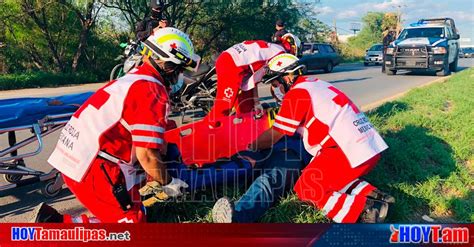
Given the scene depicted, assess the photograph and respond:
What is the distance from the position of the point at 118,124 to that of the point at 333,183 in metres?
1.60

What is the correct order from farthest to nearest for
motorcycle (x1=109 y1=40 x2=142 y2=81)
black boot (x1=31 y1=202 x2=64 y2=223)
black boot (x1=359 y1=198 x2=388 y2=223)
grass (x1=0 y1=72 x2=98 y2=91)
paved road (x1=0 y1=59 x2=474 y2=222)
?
grass (x1=0 y1=72 x2=98 y2=91)
motorcycle (x1=109 y1=40 x2=142 y2=81)
paved road (x1=0 y1=59 x2=474 y2=222)
black boot (x1=359 y1=198 x2=388 y2=223)
black boot (x1=31 y1=202 x2=64 y2=223)

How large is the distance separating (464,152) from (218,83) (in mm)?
2982

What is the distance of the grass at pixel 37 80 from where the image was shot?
1511 cm

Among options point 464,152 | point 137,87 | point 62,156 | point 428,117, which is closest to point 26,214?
point 62,156

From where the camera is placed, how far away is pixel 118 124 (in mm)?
2809

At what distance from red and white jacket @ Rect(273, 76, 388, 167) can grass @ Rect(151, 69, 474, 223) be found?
56 centimetres

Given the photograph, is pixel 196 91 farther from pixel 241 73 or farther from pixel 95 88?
pixel 95 88

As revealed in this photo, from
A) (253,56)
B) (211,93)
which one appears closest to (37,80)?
(211,93)

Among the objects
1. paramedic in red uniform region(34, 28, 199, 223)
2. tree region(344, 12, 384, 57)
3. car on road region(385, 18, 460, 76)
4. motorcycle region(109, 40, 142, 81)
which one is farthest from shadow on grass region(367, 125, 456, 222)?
car on road region(385, 18, 460, 76)

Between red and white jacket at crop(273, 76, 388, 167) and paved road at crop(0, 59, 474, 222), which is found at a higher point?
red and white jacket at crop(273, 76, 388, 167)

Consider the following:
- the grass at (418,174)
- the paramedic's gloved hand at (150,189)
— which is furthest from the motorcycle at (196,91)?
the paramedic's gloved hand at (150,189)

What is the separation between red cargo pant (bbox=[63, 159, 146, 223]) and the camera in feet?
9.56

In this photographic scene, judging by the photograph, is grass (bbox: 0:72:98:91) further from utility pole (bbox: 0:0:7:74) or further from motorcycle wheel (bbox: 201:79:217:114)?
motorcycle wheel (bbox: 201:79:217:114)

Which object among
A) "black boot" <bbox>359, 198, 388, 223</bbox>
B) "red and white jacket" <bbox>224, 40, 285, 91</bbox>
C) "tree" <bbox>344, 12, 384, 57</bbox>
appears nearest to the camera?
"black boot" <bbox>359, 198, 388, 223</bbox>
